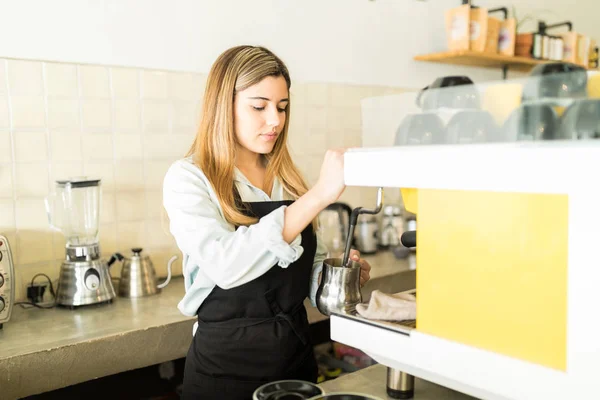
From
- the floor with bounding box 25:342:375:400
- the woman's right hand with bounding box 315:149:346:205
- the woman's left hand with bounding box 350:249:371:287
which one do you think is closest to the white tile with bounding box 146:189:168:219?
the floor with bounding box 25:342:375:400

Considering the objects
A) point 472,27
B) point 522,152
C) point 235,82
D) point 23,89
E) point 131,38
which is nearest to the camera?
point 522,152

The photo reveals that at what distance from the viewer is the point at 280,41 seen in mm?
2643

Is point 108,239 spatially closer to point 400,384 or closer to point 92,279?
point 92,279

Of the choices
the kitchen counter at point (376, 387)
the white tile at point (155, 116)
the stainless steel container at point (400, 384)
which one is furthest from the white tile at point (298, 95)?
the stainless steel container at point (400, 384)

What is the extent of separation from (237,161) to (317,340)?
1.47 metres

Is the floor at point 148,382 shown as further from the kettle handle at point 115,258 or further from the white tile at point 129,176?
the white tile at point 129,176

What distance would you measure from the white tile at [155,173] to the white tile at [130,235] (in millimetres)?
149

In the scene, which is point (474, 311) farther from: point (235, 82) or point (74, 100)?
point (74, 100)

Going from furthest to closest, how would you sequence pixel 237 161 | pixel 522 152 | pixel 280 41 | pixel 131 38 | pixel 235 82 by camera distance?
pixel 280 41, pixel 131 38, pixel 237 161, pixel 235 82, pixel 522 152

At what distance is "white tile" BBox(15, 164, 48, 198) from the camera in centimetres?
198

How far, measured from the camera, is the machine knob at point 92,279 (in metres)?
1.93

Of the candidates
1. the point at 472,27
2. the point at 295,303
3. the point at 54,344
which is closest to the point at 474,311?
the point at 295,303

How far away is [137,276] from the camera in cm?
210

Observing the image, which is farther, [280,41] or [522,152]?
[280,41]
